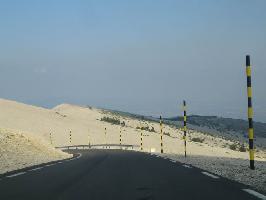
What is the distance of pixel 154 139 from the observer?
275ft

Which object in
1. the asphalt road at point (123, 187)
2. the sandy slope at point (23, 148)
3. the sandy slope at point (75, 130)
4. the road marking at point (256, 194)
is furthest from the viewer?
the sandy slope at point (75, 130)

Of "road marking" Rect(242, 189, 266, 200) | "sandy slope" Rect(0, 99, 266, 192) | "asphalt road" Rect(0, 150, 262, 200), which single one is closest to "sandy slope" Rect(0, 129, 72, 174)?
"asphalt road" Rect(0, 150, 262, 200)

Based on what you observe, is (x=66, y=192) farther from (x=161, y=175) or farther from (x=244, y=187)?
(x=161, y=175)

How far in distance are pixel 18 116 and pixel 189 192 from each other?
8455cm

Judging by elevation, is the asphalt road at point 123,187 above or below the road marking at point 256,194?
below

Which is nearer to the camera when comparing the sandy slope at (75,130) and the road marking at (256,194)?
the road marking at (256,194)

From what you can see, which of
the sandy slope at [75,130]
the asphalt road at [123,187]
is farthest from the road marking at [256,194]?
the sandy slope at [75,130]

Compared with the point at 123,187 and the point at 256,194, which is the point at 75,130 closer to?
the point at 123,187

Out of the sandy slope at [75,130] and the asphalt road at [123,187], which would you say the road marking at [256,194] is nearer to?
the asphalt road at [123,187]

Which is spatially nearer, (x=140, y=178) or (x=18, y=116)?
(x=140, y=178)

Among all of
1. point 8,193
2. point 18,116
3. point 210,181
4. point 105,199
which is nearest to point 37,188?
point 8,193

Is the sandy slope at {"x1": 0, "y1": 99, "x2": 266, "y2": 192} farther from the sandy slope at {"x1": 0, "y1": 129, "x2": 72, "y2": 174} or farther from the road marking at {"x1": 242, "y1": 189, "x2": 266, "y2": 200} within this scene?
the road marking at {"x1": 242, "y1": 189, "x2": 266, "y2": 200}

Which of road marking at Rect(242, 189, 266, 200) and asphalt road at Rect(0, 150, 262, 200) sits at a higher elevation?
road marking at Rect(242, 189, 266, 200)

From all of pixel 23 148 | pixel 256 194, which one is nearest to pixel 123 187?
pixel 256 194
